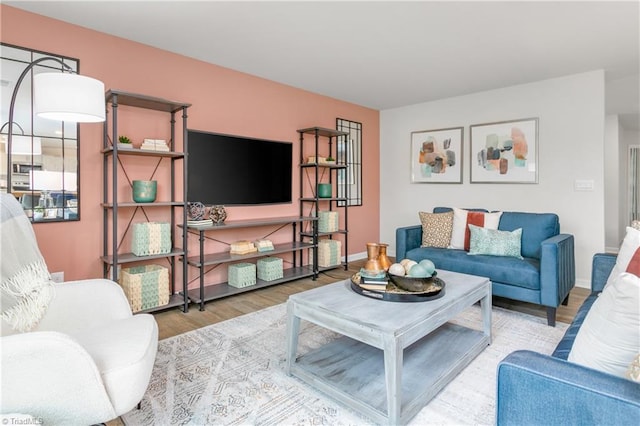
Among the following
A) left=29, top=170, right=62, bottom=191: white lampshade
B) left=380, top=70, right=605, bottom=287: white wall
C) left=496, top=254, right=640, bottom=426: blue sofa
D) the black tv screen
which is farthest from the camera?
left=380, top=70, right=605, bottom=287: white wall

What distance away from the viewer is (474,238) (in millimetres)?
3477

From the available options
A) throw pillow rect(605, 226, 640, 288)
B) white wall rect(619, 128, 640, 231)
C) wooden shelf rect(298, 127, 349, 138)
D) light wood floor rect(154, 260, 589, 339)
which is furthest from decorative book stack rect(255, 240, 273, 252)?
white wall rect(619, 128, 640, 231)

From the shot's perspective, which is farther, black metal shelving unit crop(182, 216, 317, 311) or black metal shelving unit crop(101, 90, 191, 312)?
black metal shelving unit crop(182, 216, 317, 311)

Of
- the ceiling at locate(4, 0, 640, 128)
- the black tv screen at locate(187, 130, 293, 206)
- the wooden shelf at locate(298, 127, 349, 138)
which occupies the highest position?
the ceiling at locate(4, 0, 640, 128)

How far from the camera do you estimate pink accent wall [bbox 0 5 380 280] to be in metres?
2.75

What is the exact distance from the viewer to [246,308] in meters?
3.26

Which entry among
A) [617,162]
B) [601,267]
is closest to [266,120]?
[601,267]

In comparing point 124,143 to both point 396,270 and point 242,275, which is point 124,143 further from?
point 396,270

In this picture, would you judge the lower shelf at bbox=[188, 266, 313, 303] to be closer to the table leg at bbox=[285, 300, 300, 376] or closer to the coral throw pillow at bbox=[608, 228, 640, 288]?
the table leg at bbox=[285, 300, 300, 376]

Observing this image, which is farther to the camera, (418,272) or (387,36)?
(387,36)

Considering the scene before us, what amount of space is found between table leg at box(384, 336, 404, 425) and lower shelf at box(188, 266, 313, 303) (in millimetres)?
2114

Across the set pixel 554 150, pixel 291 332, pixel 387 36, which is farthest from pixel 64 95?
pixel 554 150

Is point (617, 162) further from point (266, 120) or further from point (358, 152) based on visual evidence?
point (266, 120)

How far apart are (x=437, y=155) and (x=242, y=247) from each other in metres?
3.11
